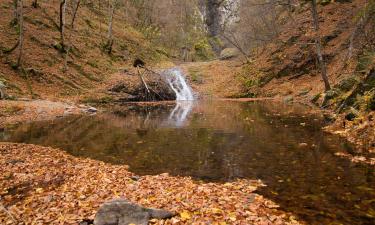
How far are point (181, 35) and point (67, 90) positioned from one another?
3699 centimetres

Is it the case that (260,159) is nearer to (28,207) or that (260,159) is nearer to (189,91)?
(28,207)

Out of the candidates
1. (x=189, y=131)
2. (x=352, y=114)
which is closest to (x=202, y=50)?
(x=189, y=131)

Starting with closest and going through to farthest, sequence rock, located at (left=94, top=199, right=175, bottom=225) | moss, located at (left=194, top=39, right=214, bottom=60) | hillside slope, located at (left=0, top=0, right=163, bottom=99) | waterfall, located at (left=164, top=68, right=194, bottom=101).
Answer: rock, located at (left=94, top=199, right=175, bottom=225) < hillside slope, located at (left=0, top=0, right=163, bottom=99) < waterfall, located at (left=164, top=68, right=194, bottom=101) < moss, located at (left=194, top=39, right=214, bottom=60)

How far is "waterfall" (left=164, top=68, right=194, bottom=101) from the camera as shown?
36.9 metres

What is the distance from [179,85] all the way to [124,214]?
33259mm

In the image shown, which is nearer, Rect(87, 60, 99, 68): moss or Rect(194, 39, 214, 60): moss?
Rect(87, 60, 99, 68): moss

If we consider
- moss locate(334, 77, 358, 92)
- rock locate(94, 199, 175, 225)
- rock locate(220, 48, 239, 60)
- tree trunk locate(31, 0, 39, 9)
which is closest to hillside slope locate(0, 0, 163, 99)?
tree trunk locate(31, 0, 39, 9)

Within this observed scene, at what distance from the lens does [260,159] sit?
10477mm

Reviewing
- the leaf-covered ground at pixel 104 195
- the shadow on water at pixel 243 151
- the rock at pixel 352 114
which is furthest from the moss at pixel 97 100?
the rock at pixel 352 114

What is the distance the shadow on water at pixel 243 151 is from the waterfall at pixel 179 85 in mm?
15933

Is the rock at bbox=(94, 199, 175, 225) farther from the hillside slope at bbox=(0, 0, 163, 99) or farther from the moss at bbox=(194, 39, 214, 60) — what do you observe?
the moss at bbox=(194, 39, 214, 60)

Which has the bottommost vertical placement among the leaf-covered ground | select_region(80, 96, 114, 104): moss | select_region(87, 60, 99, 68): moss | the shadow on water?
the leaf-covered ground

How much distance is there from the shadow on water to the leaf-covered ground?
23.5 inches

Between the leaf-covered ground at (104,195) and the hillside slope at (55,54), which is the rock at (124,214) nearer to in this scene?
the leaf-covered ground at (104,195)
